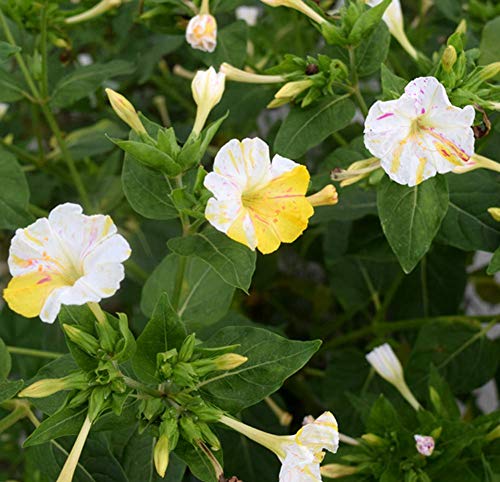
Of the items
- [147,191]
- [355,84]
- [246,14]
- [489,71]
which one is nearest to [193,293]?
[147,191]

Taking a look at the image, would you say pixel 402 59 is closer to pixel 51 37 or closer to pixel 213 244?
pixel 51 37

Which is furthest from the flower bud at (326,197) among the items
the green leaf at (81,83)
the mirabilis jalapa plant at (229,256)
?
the green leaf at (81,83)

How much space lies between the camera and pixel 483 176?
3.28 feet

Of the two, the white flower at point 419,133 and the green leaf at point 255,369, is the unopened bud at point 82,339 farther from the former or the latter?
the white flower at point 419,133

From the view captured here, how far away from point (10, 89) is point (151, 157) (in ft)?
1.47

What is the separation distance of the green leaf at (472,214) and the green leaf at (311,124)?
0.17m

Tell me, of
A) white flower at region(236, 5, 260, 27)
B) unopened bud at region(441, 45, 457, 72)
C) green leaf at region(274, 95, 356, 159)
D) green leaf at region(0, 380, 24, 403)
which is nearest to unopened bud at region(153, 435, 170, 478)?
green leaf at region(0, 380, 24, 403)

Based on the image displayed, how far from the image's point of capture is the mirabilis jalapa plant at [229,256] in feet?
2.29

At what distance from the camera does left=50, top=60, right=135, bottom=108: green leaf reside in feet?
3.69

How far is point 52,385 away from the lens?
726 mm

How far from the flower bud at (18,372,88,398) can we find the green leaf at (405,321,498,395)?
1.85ft

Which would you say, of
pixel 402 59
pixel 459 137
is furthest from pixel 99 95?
pixel 459 137

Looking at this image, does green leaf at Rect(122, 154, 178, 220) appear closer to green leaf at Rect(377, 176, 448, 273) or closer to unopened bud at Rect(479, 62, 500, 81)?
green leaf at Rect(377, 176, 448, 273)

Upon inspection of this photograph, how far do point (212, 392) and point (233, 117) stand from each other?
23.6 inches
